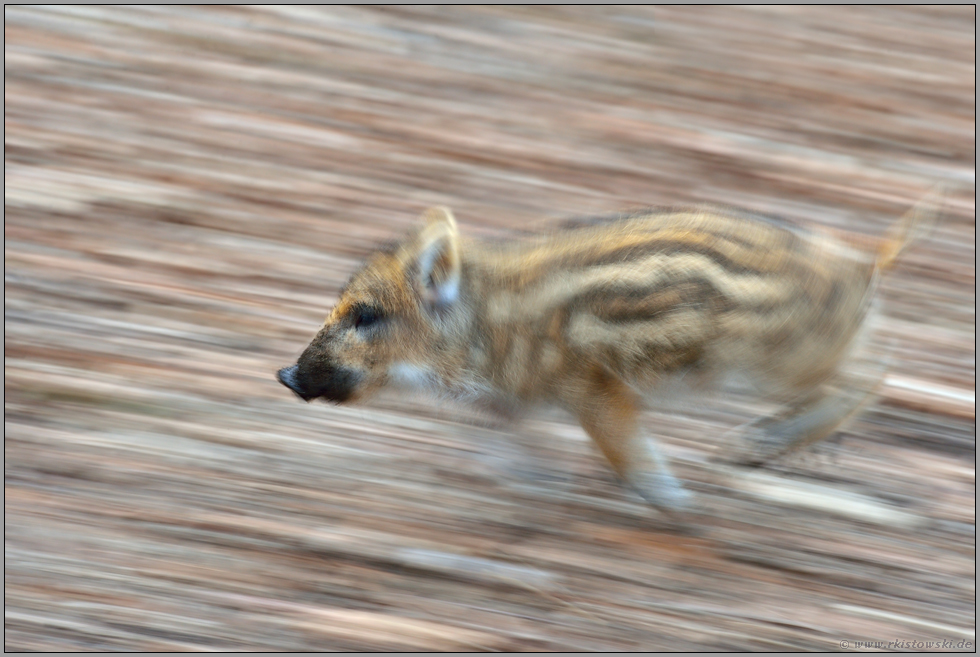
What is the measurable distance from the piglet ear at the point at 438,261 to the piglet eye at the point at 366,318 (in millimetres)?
→ 211

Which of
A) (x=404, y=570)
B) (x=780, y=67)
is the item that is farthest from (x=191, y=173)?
(x=780, y=67)

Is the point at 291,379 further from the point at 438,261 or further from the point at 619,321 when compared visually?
the point at 619,321

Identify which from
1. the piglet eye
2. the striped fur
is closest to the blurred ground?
the striped fur

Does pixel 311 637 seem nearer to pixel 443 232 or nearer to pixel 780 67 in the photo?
pixel 443 232

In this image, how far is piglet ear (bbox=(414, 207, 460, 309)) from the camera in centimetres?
443

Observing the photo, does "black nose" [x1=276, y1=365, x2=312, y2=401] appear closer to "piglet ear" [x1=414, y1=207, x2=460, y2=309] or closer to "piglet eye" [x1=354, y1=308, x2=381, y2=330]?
"piglet eye" [x1=354, y1=308, x2=381, y2=330]

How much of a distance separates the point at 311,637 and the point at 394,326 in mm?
1324

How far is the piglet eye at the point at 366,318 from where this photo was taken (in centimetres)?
454

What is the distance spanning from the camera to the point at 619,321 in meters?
4.25

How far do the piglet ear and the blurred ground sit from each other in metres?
0.64

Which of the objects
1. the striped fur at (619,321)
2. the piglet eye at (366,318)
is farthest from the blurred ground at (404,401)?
the piglet eye at (366,318)

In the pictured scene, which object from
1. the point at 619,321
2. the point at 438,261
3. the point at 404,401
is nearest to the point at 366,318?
the point at 438,261

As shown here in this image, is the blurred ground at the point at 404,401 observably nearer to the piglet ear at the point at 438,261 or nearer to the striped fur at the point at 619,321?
the striped fur at the point at 619,321

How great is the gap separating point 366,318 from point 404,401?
28.7 inches
